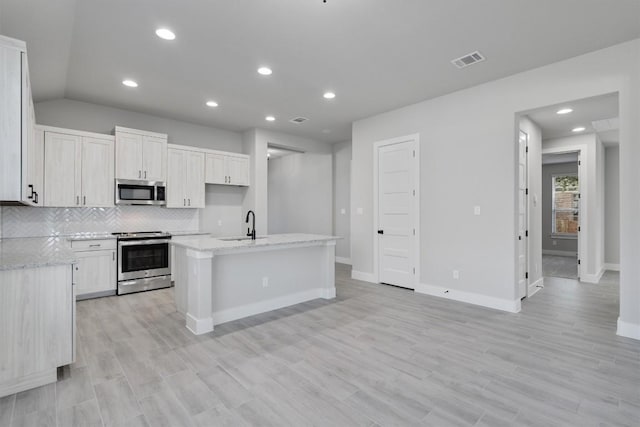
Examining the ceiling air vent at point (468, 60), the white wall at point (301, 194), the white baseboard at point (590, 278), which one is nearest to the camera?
the ceiling air vent at point (468, 60)

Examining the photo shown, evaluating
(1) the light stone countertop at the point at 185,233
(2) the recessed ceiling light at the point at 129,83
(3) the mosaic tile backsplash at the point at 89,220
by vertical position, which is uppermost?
(2) the recessed ceiling light at the point at 129,83

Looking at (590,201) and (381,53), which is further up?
(381,53)

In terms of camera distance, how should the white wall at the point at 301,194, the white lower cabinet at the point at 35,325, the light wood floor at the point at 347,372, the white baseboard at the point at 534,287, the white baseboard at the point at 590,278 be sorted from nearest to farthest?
the light wood floor at the point at 347,372, the white lower cabinet at the point at 35,325, the white baseboard at the point at 534,287, the white baseboard at the point at 590,278, the white wall at the point at 301,194

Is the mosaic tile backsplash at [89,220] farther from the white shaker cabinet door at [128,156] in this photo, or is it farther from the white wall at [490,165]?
the white wall at [490,165]

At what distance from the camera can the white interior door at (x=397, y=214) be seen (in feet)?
16.5

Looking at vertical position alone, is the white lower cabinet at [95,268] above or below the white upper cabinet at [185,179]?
below

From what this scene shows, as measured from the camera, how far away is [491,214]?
416cm

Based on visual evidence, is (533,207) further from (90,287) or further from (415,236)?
(90,287)

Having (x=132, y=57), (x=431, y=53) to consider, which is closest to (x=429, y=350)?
(x=431, y=53)

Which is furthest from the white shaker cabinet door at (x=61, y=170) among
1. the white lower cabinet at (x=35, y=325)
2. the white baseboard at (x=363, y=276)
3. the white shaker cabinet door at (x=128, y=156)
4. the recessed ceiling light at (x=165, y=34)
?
the white baseboard at (x=363, y=276)

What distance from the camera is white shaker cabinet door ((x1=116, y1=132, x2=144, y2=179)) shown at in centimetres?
488

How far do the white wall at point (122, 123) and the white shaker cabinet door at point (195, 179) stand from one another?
20.5 inches

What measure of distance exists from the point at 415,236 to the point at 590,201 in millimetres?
3788

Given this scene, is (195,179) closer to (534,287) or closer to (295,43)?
(295,43)
